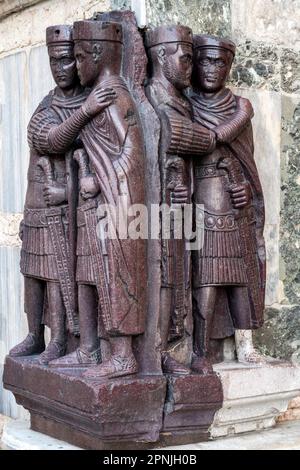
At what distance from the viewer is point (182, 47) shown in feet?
9.41

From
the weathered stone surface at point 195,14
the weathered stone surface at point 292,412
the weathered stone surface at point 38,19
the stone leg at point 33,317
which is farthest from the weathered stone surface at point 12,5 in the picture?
the weathered stone surface at point 292,412

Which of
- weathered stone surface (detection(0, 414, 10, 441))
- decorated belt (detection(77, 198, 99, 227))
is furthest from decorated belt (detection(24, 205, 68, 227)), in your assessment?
weathered stone surface (detection(0, 414, 10, 441))

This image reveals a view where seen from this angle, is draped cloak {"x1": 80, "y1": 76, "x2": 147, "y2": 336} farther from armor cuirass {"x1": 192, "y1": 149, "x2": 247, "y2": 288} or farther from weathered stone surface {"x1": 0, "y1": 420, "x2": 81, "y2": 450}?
weathered stone surface {"x1": 0, "y1": 420, "x2": 81, "y2": 450}

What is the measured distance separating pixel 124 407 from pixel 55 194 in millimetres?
719

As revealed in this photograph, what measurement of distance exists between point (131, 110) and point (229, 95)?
1.23 feet

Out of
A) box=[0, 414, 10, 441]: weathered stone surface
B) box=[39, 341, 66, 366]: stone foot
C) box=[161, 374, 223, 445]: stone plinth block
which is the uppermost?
box=[39, 341, 66, 366]: stone foot

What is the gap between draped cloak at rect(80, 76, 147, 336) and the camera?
9.07 ft

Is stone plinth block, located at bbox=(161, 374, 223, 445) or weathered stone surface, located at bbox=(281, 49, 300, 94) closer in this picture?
stone plinth block, located at bbox=(161, 374, 223, 445)

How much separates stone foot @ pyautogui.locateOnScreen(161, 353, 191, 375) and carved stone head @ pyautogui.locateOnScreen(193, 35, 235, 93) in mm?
850

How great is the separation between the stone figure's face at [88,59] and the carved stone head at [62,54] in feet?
0.25

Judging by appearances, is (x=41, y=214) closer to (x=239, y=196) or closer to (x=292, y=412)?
(x=239, y=196)

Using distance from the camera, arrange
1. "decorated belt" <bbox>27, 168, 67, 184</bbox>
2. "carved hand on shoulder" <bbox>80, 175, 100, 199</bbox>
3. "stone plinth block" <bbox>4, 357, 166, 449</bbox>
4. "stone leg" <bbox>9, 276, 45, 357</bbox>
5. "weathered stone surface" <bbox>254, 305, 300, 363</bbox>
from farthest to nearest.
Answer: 1. "weathered stone surface" <bbox>254, 305, 300, 363</bbox>
2. "stone leg" <bbox>9, 276, 45, 357</bbox>
3. "decorated belt" <bbox>27, 168, 67, 184</bbox>
4. "carved hand on shoulder" <bbox>80, 175, 100, 199</bbox>
5. "stone plinth block" <bbox>4, 357, 166, 449</bbox>
